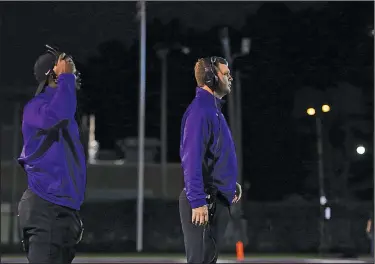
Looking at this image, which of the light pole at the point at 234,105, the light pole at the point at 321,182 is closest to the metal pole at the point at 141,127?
the light pole at the point at 234,105

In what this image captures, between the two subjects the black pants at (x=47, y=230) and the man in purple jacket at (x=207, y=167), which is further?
the man in purple jacket at (x=207, y=167)

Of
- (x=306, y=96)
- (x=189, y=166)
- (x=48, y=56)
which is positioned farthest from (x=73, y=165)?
(x=306, y=96)

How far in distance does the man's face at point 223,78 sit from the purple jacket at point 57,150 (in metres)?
1.11

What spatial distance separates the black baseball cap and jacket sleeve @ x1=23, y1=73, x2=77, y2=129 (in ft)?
0.39

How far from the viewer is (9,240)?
96.9ft

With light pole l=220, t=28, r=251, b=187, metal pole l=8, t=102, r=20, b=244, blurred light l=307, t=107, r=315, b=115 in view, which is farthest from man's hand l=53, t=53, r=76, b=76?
blurred light l=307, t=107, r=315, b=115

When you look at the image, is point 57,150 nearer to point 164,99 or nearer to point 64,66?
point 64,66

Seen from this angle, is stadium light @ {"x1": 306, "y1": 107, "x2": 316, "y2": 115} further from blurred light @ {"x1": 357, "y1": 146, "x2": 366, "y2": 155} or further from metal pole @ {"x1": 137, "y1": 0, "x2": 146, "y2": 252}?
metal pole @ {"x1": 137, "y1": 0, "x2": 146, "y2": 252}

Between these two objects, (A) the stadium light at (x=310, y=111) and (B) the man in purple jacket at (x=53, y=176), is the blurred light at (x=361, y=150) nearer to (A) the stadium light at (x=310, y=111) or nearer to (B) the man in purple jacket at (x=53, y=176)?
(A) the stadium light at (x=310, y=111)

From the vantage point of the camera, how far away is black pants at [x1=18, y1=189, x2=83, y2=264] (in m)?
3.49

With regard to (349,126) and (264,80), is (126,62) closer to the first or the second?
(264,80)

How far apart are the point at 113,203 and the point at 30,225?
29.0 metres

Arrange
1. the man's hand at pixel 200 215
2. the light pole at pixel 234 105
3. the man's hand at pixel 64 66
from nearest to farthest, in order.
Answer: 1. the man's hand at pixel 64 66
2. the man's hand at pixel 200 215
3. the light pole at pixel 234 105

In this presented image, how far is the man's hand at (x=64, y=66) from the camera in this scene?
3676 millimetres
